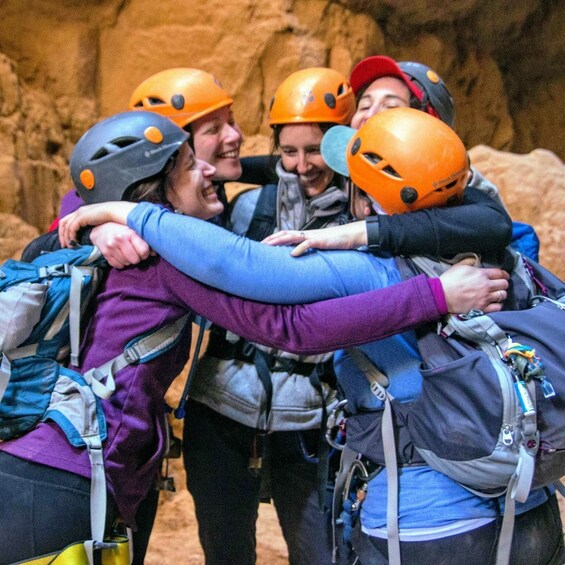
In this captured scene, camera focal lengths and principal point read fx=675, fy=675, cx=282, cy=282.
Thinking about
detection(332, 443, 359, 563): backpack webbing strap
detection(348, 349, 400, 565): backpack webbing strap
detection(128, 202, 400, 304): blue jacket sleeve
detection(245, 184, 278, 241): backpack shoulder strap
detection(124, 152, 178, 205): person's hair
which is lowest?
detection(332, 443, 359, 563): backpack webbing strap

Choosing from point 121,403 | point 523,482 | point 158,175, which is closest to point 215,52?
point 158,175

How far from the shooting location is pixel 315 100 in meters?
2.43

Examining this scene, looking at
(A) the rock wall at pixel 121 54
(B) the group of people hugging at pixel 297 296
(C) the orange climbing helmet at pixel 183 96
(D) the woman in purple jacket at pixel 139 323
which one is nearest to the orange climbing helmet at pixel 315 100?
(C) the orange climbing helmet at pixel 183 96

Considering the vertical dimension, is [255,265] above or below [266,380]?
above

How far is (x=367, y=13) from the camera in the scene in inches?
190

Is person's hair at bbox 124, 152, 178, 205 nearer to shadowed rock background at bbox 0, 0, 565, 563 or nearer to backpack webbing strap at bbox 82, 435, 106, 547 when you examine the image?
backpack webbing strap at bbox 82, 435, 106, 547

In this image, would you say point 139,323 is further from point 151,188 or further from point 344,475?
point 344,475

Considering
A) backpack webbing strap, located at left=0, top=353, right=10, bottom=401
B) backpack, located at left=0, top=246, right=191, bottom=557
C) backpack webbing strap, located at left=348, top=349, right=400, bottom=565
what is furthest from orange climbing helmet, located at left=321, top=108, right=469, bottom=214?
backpack webbing strap, located at left=0, top=353, right=10, bottom=401

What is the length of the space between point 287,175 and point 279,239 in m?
0.76

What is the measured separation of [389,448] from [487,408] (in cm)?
→ 26

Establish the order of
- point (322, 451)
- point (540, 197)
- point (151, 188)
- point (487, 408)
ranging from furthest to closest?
point (540, 197) < point (322, 451) < point (151, 188) < point (487, 408)

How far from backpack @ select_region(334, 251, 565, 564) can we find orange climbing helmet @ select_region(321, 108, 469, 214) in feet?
0.54

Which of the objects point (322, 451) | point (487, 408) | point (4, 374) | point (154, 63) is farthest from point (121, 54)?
point (487, 408)

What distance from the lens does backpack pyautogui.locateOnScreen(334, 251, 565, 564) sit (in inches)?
55.9
